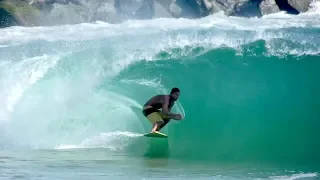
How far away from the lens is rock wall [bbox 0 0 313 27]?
69562 millimetres

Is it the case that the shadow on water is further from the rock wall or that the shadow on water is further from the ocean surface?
the rock wall

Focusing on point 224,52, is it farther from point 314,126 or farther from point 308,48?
point 314,126

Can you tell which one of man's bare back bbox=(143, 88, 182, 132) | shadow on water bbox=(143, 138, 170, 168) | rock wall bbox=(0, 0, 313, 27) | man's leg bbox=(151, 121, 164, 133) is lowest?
shadow on water bbox=(143, 138, 170, 168)

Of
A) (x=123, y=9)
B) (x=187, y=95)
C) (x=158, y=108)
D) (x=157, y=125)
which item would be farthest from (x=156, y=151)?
(x=123, y=9)

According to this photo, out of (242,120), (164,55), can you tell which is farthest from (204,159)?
(164,55)

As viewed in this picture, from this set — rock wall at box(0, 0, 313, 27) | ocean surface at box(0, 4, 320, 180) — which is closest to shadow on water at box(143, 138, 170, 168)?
ocean surface at box(0, 4, 320, 180)

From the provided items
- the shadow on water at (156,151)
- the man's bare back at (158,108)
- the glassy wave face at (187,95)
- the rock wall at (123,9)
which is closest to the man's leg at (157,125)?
the man's bare back at (158,108)

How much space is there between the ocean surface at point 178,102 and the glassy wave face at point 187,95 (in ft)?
0.07

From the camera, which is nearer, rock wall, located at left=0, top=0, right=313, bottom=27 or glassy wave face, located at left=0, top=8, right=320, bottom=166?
glassy wave face, located at left=0, top=8, right=320, bottom=166

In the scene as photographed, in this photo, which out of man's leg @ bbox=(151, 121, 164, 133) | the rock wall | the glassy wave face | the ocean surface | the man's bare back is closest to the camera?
the man's bare back

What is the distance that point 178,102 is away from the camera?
1537cm

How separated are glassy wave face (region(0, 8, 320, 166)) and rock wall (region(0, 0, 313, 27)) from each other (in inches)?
2051

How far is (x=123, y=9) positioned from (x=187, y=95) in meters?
57.8

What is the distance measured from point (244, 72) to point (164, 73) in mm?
1726
